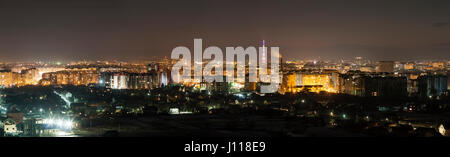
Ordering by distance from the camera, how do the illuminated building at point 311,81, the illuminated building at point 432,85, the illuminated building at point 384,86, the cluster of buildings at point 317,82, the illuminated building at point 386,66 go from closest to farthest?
the illuminated building at point 384,86 → the illuminated building at point 432,85 → the cluster of buildings at point 317,82 → the illuminated building at point 311,81 → the illuminated building at point 386,66

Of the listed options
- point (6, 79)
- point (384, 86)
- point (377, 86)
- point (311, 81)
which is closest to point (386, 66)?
point (311, 81)

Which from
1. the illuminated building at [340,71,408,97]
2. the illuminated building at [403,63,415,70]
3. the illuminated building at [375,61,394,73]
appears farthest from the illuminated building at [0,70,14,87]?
the illuminated building at [403,63,415,70]

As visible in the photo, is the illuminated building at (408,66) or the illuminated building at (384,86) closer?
the illuminated building at (384,86)

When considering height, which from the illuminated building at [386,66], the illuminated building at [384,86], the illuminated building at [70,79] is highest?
the illuminated building at [386,66]

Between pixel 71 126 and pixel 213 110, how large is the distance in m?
5.59

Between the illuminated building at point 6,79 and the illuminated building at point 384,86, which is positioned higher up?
the illuminated building at point 6,79

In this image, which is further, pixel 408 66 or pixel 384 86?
pixel 408 66

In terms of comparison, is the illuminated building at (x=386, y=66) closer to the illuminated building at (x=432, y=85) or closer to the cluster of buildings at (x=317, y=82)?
the cluster of buildings at (x=317, y=82)

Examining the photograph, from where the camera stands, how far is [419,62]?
58250mm

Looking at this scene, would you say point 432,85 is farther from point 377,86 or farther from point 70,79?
point 70,79

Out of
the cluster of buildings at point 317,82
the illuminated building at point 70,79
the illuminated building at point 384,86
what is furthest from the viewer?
the illuminated building at point 70,79

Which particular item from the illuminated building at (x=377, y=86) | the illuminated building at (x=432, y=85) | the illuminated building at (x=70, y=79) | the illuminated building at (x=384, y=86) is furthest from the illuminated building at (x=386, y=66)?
the illuminated building at (x=70, y=79)

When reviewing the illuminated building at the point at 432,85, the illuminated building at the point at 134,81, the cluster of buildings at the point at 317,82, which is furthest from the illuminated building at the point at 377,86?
the illuminated building at the point at 134,81
